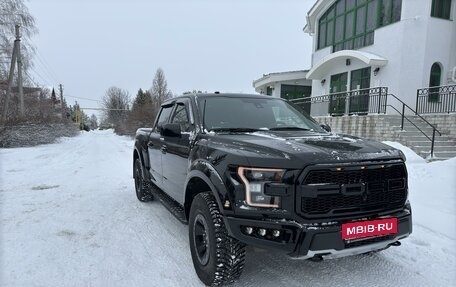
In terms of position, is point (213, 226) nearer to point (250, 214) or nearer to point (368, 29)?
point (250, 214)

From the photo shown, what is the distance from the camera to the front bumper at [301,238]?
2.66m

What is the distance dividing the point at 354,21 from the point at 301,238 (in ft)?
62.1

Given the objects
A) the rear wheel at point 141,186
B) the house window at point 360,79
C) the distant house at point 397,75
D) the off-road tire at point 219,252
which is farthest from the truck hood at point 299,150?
the house window at point 360,79

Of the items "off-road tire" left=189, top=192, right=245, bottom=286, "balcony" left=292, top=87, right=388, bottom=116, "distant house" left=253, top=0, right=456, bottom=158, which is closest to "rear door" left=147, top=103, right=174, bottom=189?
"off-road tire" left=189, top=192, right=245, bottom=286

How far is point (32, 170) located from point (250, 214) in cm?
992

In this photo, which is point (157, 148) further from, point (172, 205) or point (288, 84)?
point (288, 84)

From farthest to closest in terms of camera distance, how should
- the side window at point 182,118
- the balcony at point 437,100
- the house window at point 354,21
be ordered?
the house window at point 354,21, the balcony at point 437,100, the side window at point 182,118

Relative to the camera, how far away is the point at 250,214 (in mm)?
2799

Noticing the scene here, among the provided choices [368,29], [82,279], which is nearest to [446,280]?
[82,279]

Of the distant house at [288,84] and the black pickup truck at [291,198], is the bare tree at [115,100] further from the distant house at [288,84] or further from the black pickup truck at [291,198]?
the black pickup truck at [291,198]

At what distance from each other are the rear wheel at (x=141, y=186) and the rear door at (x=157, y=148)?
62 cm

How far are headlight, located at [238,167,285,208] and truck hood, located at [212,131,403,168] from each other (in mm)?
64

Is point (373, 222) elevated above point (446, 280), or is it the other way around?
point (373, 222)

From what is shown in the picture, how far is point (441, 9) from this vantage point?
15586mm
